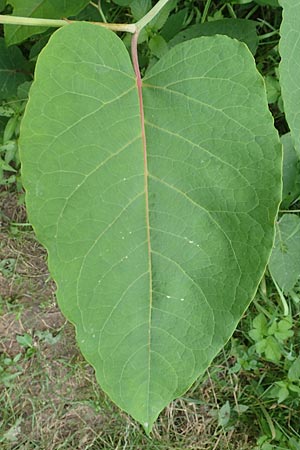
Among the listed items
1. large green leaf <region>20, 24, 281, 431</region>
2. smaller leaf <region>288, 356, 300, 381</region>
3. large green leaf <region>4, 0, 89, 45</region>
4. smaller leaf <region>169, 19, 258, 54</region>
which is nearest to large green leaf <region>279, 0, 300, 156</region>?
large green leaf <region>20, 24, 281, 431</region>

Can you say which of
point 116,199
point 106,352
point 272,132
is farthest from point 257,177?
point 106,352

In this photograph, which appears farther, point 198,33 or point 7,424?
point 7,424

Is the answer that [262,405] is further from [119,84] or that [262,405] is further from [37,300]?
[119,84]

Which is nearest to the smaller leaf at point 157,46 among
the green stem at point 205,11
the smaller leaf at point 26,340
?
the green stem at point 205,11

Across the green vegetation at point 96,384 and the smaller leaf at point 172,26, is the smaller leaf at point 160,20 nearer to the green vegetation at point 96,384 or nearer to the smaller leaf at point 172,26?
the smaller leaf at point 172,26

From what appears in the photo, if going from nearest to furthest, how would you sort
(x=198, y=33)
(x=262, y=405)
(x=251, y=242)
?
1. (x=251, y=242)
2. (x=198, y=33)
3. (x=262, y=405)

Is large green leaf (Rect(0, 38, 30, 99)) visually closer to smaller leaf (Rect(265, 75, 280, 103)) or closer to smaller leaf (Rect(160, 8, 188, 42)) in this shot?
smaller leaf (Rect(160, 8, 188, 42))

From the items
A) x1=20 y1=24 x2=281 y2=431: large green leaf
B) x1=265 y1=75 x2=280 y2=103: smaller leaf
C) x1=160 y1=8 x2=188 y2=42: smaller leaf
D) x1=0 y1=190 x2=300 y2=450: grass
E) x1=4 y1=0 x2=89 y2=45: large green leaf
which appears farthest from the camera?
x1=0 y1=190 x2=300 y2=450: grass
